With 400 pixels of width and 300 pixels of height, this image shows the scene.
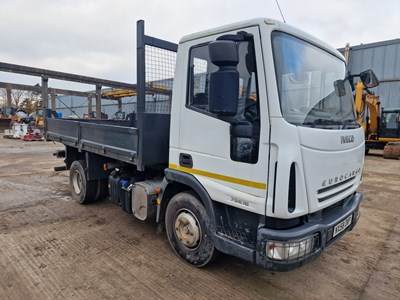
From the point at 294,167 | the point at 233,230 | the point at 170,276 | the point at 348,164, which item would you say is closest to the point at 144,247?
the point at 170,276

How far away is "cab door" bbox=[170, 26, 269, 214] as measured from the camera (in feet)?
7.45

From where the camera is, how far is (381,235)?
4.10m

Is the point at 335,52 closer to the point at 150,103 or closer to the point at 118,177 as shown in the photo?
the point at 150,103

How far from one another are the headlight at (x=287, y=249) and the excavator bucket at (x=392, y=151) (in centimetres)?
A: 1371

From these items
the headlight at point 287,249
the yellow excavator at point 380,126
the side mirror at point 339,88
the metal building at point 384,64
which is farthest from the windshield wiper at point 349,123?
the metal building at point 384,64

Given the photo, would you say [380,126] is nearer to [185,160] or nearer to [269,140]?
[185,160]

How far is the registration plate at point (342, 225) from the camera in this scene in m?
2.54

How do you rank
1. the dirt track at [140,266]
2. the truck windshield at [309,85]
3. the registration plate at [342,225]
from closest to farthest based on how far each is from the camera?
the truck windshield at [309,85] < the registration plate at [342,225] < the dirt track at [140,266]

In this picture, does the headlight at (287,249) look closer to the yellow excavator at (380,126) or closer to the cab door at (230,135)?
the cab door at (230,135)

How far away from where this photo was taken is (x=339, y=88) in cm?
293

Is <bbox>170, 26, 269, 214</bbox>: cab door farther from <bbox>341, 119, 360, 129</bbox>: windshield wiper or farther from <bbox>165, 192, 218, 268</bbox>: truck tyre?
<bbox>341, 119, 360, 129</bbox>: windshield wiper

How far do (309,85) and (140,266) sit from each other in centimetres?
253

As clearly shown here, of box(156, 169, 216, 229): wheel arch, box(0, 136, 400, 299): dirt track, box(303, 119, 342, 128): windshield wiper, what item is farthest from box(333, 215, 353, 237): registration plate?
box(156, 169, 216, 229): wheel arch

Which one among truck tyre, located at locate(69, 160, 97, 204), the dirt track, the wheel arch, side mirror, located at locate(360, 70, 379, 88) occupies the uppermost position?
side mirror, located at locate(360, 70, 379, 88)
